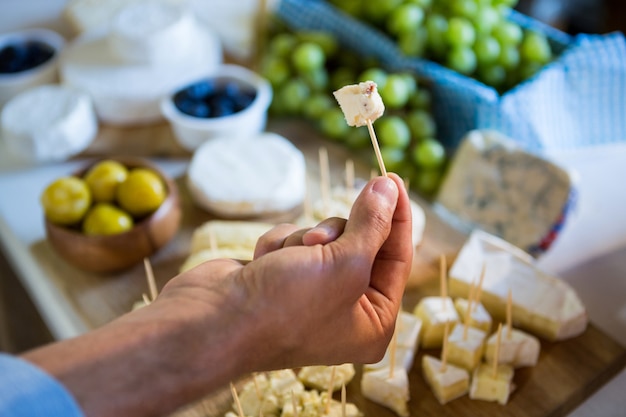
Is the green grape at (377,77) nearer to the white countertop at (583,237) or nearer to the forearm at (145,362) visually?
the white countertop at (583,237)

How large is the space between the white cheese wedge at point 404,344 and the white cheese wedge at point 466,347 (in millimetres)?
51

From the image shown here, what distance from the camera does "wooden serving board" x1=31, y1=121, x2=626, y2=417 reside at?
866 millimetres

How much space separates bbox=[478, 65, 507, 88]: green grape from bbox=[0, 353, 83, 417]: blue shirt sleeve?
3.59ft

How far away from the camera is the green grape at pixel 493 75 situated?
1.32 metres

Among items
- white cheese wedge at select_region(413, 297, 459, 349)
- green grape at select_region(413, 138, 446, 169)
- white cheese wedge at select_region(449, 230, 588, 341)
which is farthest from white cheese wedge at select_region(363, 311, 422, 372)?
green grape at select_region(413, 138, 446, 169)

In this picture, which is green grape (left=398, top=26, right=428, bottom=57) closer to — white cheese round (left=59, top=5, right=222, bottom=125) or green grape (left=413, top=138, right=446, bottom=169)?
green grape (left=413, top=138, right=446, bottom=169)

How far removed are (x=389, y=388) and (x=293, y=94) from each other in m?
0.76

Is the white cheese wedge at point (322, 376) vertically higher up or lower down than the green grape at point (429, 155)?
lower down

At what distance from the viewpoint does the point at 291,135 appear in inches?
56.0

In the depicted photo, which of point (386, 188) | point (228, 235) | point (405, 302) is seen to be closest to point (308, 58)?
point (228, 235)

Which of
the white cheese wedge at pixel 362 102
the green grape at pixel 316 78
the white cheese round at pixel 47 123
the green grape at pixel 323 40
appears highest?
the white cheese wedge at pixel 362 102

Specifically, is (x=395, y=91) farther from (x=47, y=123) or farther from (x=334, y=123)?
(x=47, y=123)

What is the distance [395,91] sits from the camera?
124 cm

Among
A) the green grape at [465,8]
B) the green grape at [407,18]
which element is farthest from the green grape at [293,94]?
the green grape at [465,8]
